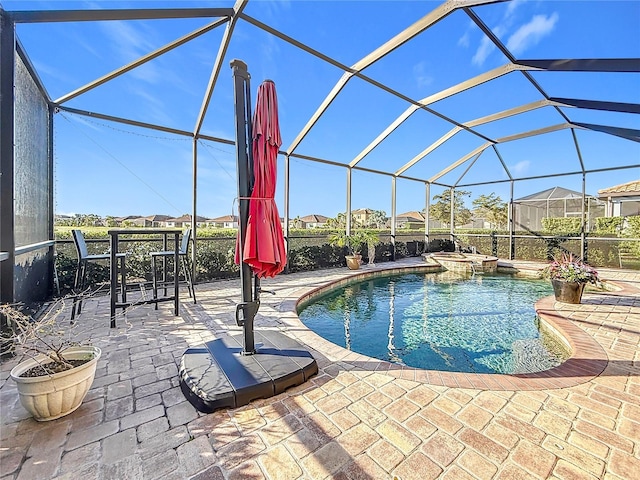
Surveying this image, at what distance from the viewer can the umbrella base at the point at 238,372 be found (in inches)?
83.4

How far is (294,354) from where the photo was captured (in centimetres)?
273

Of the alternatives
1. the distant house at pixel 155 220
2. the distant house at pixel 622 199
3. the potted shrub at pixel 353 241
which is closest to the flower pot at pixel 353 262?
the potted shrub at pixel 353 241

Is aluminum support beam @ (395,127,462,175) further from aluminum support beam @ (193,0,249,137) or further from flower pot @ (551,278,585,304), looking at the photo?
aluminum support beam @ (193,0,249,137)

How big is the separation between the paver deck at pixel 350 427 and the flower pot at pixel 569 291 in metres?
2.25

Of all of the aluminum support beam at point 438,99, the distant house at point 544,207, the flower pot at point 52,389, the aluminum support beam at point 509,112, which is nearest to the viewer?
the flower pot at point 52,389

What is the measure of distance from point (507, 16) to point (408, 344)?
17.3 feet

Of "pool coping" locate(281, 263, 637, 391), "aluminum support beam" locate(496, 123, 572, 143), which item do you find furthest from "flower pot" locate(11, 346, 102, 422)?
"aluminum support beam" locate(496, 123, 572, 143)

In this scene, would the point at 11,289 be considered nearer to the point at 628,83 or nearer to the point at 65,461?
the point at 65,461

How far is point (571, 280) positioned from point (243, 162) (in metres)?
5.90

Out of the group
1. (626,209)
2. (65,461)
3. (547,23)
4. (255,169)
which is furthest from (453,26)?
(626,209)

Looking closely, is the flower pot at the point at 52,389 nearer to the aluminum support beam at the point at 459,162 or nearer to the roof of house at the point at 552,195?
the aluminum support beam at the point at 459,162

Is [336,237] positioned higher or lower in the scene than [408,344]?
higher

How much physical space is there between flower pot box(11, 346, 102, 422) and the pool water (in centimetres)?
281

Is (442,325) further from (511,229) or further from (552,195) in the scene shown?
(552,195)
